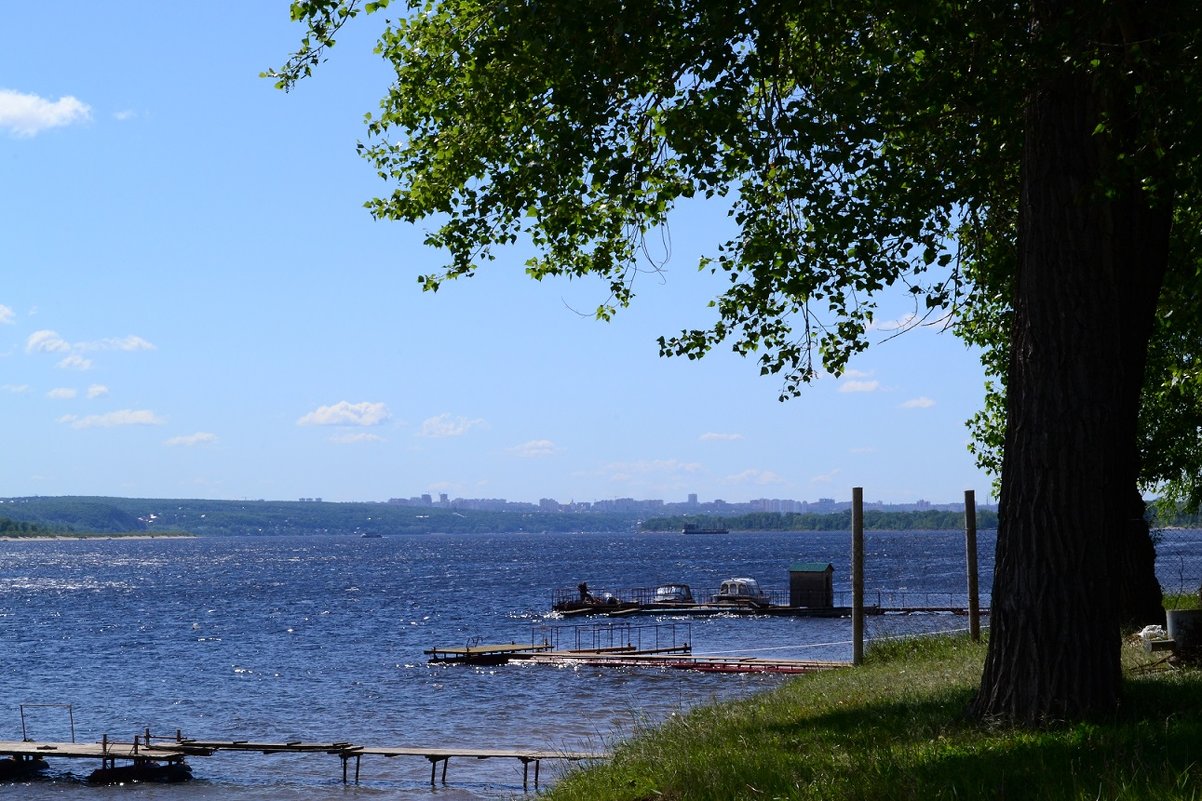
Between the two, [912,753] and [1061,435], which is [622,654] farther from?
[912,753]

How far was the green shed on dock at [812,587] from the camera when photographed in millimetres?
74625

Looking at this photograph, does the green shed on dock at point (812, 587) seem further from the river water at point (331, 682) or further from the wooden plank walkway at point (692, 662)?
the wooden plank walkway at point (692, 662)

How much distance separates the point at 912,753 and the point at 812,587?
216 feet

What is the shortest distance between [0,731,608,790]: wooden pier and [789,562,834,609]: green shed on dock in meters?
46.8

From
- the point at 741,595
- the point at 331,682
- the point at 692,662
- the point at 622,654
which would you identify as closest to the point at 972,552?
the point at 692,662

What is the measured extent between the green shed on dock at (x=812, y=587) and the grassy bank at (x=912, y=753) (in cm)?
5936

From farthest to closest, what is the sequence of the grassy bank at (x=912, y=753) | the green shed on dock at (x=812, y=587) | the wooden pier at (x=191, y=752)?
the green shed on dock at (x=812, y=587), the wooden pier at (x=191, y=752), the grassy bank at (x=912, y=753)

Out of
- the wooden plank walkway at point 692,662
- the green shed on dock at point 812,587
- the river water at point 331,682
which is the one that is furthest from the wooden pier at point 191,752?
the green shed on dock at point 812,587

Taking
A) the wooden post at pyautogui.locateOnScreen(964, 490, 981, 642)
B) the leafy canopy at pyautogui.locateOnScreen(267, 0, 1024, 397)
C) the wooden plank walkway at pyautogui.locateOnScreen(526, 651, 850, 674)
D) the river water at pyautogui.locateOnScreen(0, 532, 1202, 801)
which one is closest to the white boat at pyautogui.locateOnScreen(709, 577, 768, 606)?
the river water at pyautogui.locateOnScreen(0, 532, 1202, 801)

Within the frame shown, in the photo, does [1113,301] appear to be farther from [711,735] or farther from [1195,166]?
[711,735]

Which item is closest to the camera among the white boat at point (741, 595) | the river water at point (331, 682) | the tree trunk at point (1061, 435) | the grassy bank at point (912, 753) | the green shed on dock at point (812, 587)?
the grassy bank at point (912, 753)

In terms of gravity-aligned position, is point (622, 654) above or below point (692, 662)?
below

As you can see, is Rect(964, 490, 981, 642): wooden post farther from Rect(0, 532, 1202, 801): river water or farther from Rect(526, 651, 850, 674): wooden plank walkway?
Rect(526, 651, 850, 674): wooden plank walkway

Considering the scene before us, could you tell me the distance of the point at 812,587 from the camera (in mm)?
74938
